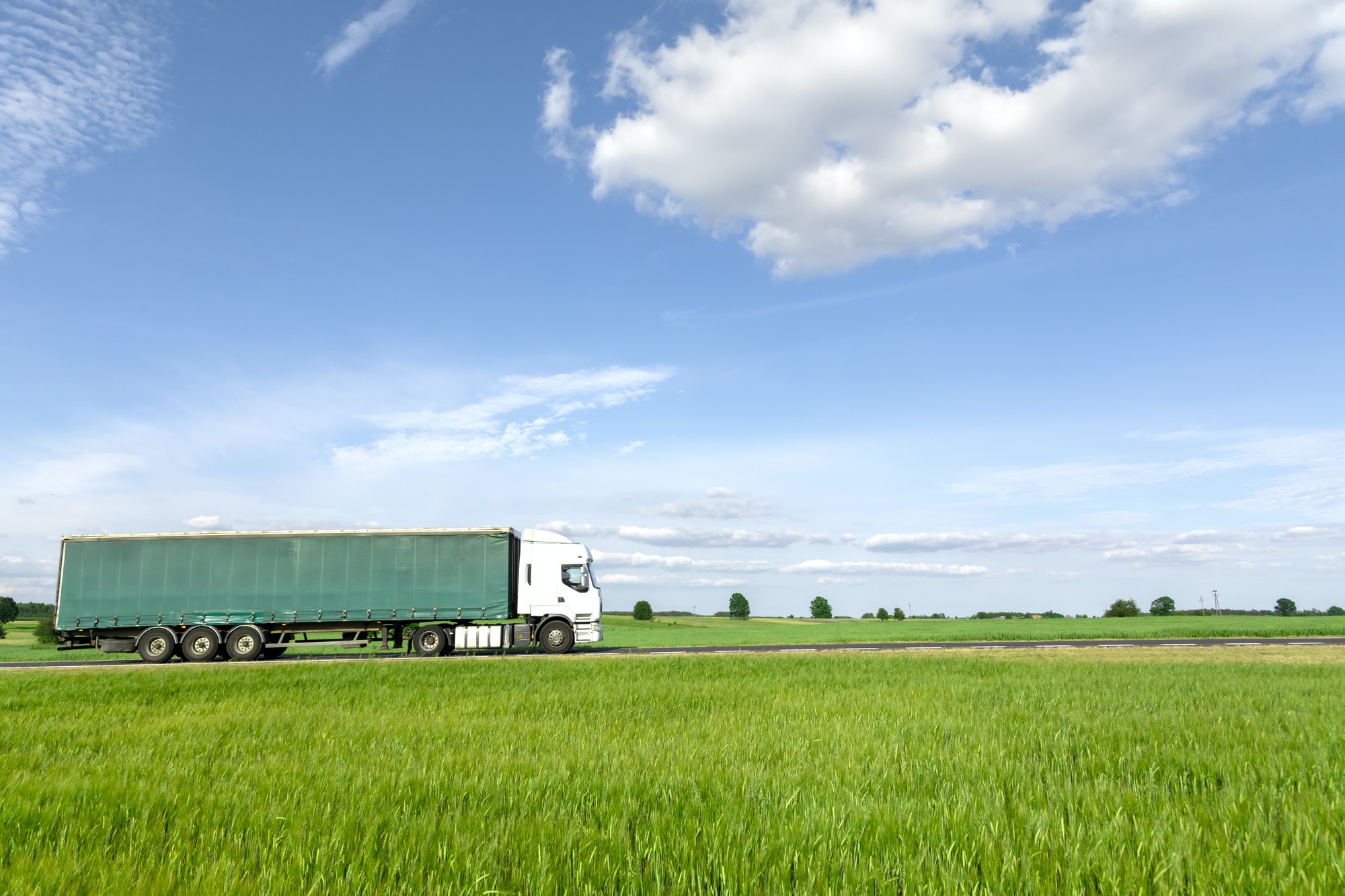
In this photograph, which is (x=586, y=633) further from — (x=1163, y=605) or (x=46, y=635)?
(x=1163, y=605)

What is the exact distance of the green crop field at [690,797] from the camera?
3854mm

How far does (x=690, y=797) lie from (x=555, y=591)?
25728 mm

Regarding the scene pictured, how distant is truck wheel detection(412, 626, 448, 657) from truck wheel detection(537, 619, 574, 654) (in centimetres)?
374

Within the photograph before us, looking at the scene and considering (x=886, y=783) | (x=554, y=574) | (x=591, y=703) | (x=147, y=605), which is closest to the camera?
(x=886, y=783)

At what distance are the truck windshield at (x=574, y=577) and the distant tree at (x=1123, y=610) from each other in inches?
4176

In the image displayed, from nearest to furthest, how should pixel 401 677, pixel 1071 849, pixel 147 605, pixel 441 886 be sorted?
pixel 441 886, pixel 1071 849, pixel 401 677, pixel 147 605

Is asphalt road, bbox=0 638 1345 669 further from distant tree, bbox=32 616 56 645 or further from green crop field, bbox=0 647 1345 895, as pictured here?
distant tree, bbox=32 616 56 645

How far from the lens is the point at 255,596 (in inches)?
1120

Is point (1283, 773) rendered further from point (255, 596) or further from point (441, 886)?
point (255, 596)

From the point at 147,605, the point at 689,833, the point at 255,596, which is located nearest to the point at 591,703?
the point at 689,833

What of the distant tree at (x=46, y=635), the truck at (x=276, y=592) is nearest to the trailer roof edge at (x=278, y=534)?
the truck at (x=276, y=592)

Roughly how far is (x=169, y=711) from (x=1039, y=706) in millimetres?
13420

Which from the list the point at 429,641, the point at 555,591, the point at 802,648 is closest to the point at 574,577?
the point at 555,591

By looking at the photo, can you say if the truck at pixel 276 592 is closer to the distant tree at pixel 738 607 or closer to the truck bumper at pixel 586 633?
the truck bumper at pixel 586 633
